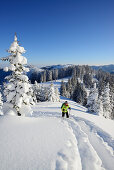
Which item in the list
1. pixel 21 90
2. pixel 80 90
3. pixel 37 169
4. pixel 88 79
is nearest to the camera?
pixel 37 169

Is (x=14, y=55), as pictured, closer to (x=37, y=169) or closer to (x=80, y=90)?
(x=37, y=169)

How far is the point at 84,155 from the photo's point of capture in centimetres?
541

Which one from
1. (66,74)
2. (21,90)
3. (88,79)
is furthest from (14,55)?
(66,74)

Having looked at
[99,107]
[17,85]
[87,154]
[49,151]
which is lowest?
[99,107]

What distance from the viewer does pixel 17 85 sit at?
10578mm

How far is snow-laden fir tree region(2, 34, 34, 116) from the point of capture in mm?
10354

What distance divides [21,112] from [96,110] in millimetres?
24037

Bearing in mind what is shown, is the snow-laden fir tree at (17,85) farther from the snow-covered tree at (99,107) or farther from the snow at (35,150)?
the snow-covered tree at (99,107)

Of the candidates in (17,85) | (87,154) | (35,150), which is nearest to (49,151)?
(35,150)

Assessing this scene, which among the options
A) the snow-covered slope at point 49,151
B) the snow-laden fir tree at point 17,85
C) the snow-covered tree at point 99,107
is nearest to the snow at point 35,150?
the snow-covered slope at point 49,151

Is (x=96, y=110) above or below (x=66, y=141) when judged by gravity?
below

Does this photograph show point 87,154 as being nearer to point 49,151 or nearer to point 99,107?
point 49,151

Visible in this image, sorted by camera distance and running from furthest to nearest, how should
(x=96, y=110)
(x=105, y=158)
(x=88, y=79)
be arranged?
(x=88, y=79) → (x=96, y=110) → (x=105, y=158)

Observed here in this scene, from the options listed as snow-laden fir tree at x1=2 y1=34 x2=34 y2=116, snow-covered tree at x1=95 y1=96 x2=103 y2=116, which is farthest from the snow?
snow-covered tree at x1=95 y1=96 x2=103 y2=116
